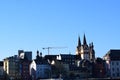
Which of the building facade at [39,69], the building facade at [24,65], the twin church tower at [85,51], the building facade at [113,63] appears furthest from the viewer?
the twin church tower at [85,51]

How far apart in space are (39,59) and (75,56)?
20.2 m

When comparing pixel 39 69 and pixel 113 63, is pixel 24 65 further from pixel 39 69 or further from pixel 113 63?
pixel 113 63

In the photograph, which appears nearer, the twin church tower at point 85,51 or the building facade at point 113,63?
the building facade at point 113,63

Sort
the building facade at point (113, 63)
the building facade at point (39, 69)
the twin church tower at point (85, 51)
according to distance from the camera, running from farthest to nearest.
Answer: the twin church tower at point (85, 51), the building facade at point (39, 69), the building facade at point (113, 63)

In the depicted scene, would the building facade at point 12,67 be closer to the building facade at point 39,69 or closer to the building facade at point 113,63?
the building facade at point 39,69

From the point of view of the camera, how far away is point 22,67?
A: 506ft

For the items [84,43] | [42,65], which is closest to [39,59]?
[42,65]

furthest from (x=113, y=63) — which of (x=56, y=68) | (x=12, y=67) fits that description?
(x=12, y=67)

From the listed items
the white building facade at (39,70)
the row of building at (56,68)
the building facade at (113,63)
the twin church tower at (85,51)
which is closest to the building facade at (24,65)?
the row of building at (56,68)

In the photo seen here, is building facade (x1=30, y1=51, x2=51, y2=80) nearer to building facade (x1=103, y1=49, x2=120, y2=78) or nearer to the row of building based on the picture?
the row of building

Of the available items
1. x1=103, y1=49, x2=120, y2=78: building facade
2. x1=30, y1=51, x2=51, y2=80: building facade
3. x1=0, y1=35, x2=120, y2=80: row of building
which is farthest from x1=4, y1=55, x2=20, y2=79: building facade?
x1=103, y1=49, x2=120, y2=78: building facade

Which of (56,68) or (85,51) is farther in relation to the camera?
(85,51)

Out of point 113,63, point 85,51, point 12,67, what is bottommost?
point 12,67

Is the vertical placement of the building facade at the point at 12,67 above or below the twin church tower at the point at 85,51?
below
